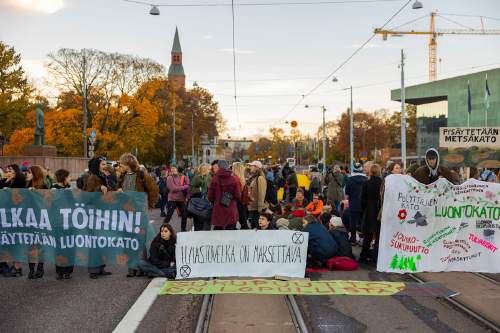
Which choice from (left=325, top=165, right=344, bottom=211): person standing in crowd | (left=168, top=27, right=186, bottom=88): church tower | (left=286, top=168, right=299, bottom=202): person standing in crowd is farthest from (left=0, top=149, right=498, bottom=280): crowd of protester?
(left=168, top=27, right=186, bottom=88): church tower

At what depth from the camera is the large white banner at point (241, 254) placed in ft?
29.1

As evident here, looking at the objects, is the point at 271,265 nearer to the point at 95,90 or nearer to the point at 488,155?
the point at 488,155

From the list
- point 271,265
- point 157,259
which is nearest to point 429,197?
point 271,265

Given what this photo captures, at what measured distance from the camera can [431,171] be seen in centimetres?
995

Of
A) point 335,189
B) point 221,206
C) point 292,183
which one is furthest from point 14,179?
point 292,183

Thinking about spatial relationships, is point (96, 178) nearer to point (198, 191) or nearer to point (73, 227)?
point (73, 227)

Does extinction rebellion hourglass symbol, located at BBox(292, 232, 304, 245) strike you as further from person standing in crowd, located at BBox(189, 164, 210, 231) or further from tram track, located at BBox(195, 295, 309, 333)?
person standing in crowd, located at BBox(189, 164, 210, 231)

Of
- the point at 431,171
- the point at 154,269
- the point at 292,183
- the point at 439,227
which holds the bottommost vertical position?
the point at 154,269

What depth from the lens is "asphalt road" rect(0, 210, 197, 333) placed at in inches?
249

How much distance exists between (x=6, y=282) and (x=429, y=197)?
640 centimetres

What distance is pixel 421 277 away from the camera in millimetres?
9008

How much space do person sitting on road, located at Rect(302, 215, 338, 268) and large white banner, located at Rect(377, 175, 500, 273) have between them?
83 cm

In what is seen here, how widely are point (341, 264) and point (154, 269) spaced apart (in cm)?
289

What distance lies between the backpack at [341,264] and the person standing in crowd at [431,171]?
1.78m
